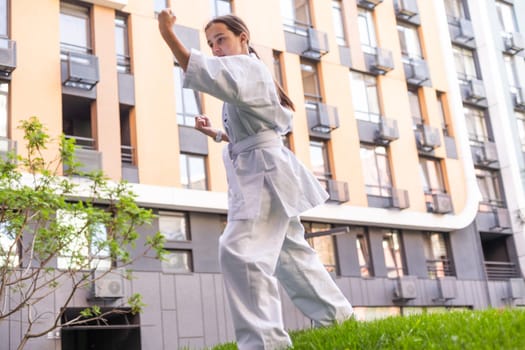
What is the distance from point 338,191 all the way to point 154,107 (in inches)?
269

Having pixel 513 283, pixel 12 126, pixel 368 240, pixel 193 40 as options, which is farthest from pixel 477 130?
pixel 12 126

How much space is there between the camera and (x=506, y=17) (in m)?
35.4

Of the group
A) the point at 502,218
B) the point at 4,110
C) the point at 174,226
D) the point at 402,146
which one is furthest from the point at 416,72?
the point at 4,110

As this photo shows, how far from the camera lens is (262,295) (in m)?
4.44

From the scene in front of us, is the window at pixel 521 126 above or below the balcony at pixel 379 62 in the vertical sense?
below

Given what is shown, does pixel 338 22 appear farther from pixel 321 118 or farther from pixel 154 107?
pixel 154 107

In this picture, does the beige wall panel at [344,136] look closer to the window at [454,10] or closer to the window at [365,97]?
the window at [365,97]

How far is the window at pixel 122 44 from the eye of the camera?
2195cm

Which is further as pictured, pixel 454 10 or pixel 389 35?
pixel 454 10

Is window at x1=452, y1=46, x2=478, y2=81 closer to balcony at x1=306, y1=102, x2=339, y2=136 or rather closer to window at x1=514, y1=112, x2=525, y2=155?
window at x1=514, y1=112, x2=525, y2=155

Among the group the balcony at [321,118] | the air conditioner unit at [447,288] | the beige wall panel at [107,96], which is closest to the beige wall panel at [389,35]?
the balcony at [321,118]

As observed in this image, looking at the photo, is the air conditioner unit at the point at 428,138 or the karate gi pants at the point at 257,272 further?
the air conditioner unit at the point at 428,138

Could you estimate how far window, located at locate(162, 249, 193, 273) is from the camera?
21.3m

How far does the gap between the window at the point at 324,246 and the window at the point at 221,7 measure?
7.22 metres
